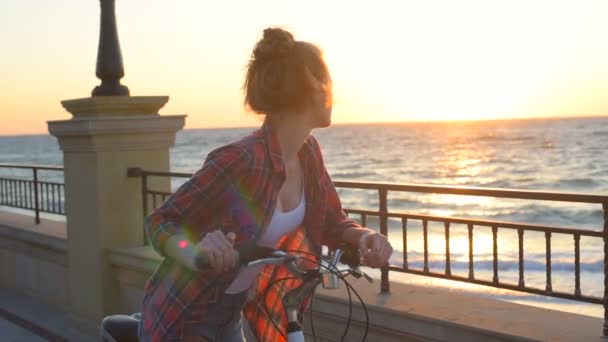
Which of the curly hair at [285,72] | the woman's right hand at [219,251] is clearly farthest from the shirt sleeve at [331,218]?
the woman's right hand at [219,251]

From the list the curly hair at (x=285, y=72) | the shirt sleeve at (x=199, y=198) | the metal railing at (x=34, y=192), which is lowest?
the metal railing at (x=34, y=192)

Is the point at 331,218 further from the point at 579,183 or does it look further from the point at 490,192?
the point at 579,183

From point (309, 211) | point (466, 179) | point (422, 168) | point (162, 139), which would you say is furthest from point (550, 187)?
point (309, 211)

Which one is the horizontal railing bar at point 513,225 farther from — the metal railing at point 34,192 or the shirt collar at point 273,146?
the metal railing at point 34,192

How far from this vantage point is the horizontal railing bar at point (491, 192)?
3.96 m

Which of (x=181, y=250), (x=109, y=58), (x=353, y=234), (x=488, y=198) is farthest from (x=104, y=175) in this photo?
(x=488, y=198)

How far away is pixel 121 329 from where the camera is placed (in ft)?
8.99

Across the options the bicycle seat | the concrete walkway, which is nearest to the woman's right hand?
the bicycle seat

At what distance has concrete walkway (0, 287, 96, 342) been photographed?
6.67 meters

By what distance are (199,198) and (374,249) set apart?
1.76ft

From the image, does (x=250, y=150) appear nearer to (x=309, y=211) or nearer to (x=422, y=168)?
(x=309, y=211)

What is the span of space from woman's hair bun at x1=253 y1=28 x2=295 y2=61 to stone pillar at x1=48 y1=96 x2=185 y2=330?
155 inches

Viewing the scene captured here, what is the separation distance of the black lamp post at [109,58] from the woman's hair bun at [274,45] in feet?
14.1

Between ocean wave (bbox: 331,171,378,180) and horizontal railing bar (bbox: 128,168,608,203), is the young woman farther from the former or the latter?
ocean wave (bbox: 331,171,378,180)
